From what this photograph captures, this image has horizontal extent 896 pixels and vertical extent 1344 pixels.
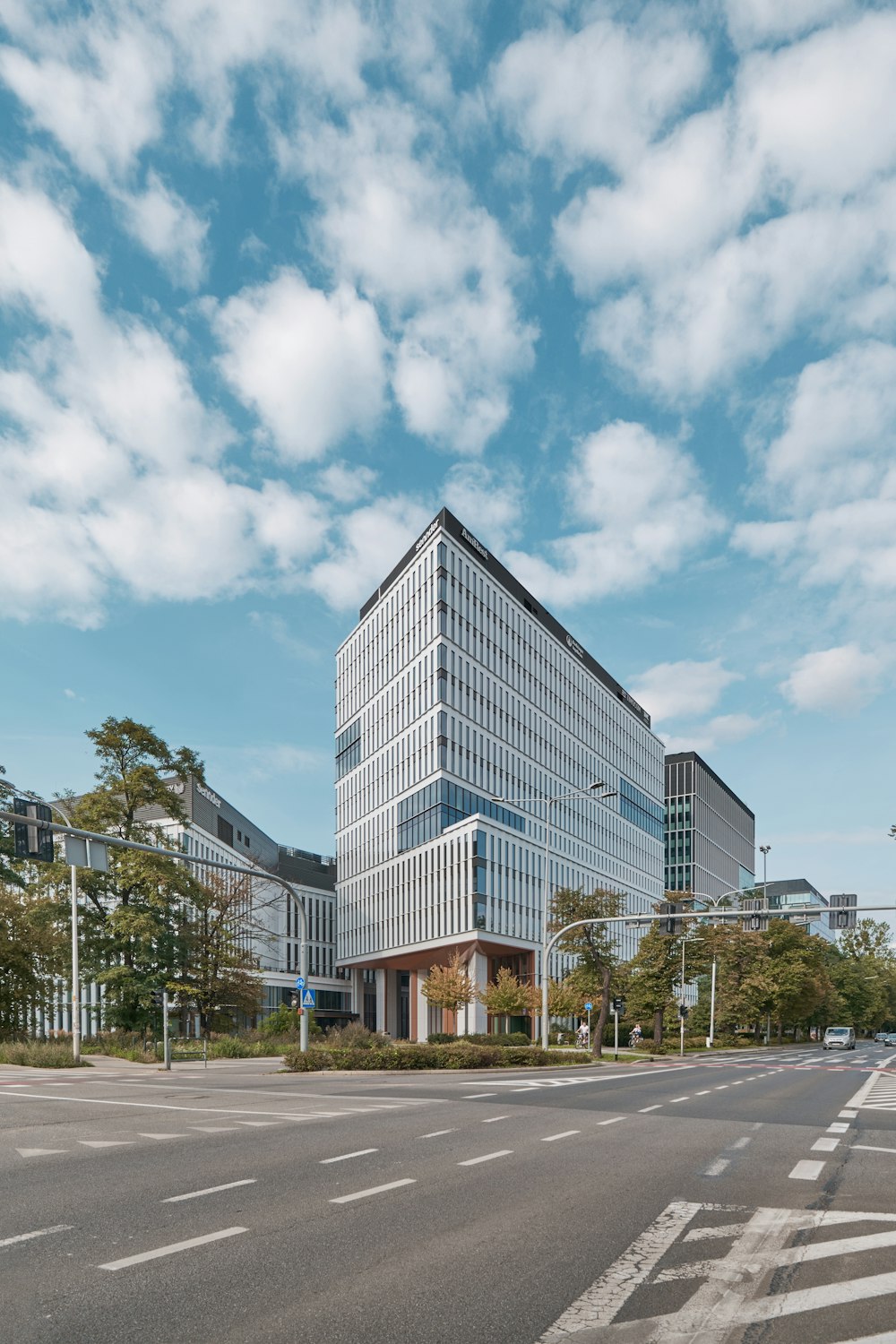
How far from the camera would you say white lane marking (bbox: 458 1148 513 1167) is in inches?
485

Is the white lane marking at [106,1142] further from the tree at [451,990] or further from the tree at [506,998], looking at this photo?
Answer: the tree at [451,990]

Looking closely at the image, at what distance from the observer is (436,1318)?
6.07 meters

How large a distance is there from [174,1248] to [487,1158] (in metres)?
5.93

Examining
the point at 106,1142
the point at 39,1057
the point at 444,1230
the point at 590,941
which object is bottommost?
the point at 39,1057

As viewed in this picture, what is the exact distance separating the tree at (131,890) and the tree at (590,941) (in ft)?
63.1

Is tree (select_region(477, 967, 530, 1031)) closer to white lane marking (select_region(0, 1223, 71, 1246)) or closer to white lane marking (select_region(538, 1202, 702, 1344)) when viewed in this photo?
white lane marking (select_region(538, 1202, 702, 1344))

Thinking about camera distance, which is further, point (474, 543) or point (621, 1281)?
point (474, 543)

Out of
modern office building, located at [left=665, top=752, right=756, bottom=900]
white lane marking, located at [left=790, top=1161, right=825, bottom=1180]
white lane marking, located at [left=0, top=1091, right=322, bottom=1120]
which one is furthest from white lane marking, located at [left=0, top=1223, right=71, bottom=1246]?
modern office building, located at [left=665, top=752, right=756, bottom=900]

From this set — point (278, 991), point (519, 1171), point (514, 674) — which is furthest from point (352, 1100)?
point (278, 991)

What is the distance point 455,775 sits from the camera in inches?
2719

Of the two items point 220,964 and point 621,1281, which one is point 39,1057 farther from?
point 621,1281

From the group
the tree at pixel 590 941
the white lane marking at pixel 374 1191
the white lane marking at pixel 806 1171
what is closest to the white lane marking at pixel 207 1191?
the white lane marking at pixel 374 1191

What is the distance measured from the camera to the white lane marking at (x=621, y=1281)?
601 centimetres

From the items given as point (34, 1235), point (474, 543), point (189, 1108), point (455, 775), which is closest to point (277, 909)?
point (455, 775)
